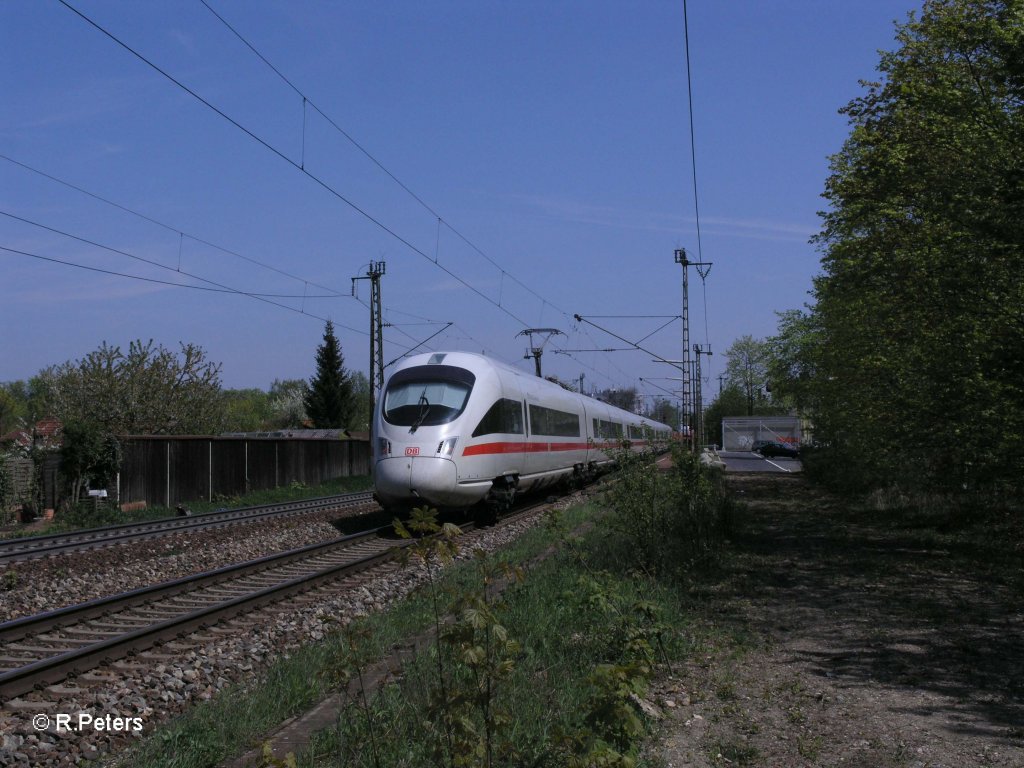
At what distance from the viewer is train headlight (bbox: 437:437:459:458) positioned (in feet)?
53.4

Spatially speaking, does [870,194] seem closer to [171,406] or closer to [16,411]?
[171,406]

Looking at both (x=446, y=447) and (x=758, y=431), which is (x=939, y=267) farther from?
(x=758, y=431)

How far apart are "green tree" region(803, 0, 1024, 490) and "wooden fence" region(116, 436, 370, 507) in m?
18.2

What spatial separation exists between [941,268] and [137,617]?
35.4 ft

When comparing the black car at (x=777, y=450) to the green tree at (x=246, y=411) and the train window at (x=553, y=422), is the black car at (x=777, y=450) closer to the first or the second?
the green tree at (x=246, y=411)

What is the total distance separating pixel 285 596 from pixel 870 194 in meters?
13.8

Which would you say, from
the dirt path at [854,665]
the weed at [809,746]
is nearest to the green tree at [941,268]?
the dirt path at [854,665]

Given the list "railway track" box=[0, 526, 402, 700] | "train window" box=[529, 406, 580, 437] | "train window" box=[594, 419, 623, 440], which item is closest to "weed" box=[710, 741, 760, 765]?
"railway track" box=[0, 526, 402, 700]

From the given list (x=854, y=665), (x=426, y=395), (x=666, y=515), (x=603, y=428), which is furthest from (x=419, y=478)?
(x=603, y=428)

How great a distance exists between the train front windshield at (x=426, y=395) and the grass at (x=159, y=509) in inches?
329

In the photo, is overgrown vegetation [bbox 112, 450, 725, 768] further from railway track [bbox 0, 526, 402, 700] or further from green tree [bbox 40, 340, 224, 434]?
green tree [bbox 40, 340, 224, 434]

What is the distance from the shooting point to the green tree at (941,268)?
35.3 feet

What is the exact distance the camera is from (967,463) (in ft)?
A: 42.0

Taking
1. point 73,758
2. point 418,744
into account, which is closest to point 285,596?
point 73,758
